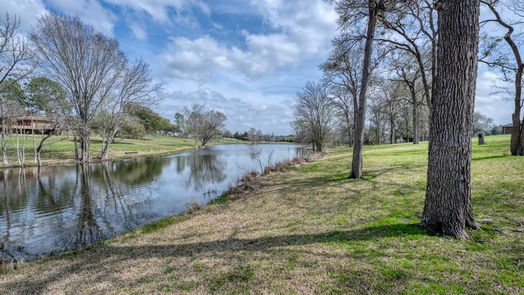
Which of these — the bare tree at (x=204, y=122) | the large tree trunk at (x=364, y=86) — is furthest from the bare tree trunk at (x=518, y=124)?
the bare tree at (x=204, y=122)

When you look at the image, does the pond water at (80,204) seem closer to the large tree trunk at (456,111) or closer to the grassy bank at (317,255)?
the grassy bank at (317,255)

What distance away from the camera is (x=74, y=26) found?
22.0 metres

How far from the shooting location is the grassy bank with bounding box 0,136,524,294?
2.94 meters

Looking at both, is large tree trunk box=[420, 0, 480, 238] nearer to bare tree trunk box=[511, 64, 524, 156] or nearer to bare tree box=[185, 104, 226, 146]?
bare tree trunk box=[511, 64, 524, 156]

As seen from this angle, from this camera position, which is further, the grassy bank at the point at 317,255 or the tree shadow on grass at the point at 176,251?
the tree shadow on grass at the point at 176,251

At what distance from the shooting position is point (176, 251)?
482cm

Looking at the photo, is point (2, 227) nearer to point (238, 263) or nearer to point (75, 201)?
point (75, 201)

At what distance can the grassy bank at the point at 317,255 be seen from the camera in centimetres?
294

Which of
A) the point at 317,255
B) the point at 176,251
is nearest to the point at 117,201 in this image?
the point at 176,251

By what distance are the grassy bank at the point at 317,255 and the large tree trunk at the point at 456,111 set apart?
0.45 meters

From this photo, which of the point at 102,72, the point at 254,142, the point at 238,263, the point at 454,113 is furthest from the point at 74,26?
the point at 454,113

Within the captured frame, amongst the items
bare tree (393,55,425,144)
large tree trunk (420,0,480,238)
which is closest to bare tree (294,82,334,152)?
bare tree (393,55,425,144)

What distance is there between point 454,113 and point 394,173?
255 inches

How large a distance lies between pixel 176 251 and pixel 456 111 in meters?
6.12
